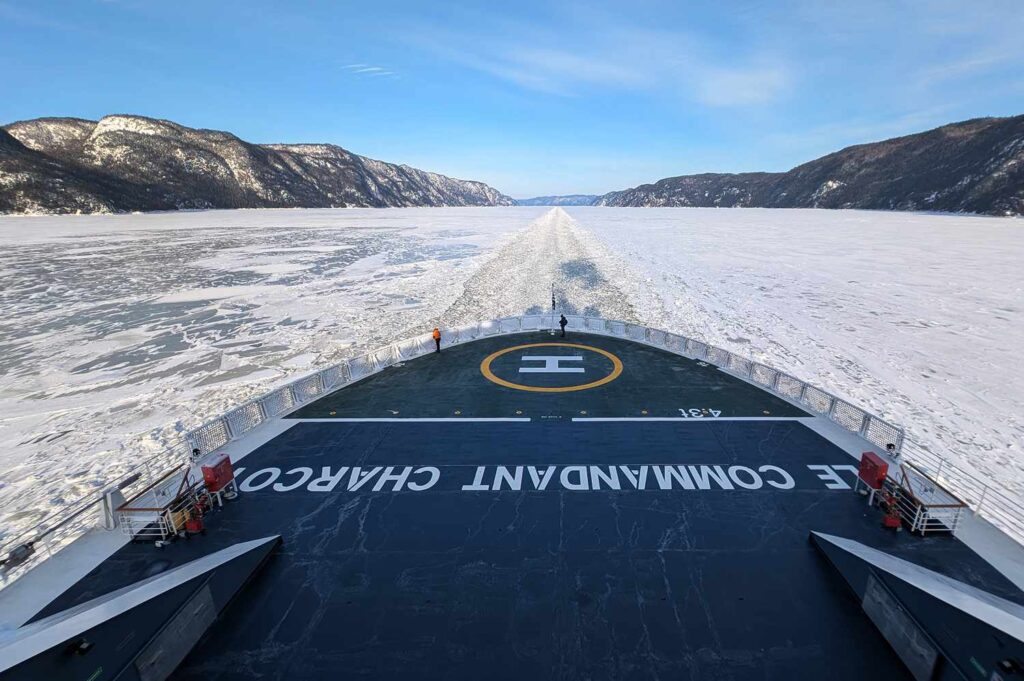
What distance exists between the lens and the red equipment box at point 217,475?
961 centimetres

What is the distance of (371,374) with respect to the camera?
1809 cm

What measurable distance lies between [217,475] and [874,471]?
554 inches

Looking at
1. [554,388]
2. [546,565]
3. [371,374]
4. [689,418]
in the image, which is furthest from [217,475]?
[689,418]

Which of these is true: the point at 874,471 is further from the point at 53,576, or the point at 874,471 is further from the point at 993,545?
the point at 53,576

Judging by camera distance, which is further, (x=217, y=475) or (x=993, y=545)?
(x=217, y=475)

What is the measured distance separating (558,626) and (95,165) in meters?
267

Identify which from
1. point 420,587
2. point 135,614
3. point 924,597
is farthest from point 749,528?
point 135,614

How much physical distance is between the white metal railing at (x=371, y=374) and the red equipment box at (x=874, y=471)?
99 cm

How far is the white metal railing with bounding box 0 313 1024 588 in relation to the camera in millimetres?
11000

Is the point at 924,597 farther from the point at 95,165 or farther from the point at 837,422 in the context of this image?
the point at 95,165

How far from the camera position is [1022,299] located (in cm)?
3628

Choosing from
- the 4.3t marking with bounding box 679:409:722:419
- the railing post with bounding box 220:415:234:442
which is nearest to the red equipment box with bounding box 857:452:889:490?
the 4.3t marking with bounding box 679:409:722:419

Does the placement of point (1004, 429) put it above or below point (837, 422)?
below

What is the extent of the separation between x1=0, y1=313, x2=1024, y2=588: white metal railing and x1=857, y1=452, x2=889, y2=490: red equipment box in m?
0.99
